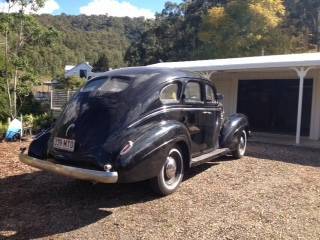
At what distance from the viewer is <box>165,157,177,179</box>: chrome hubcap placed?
5.89 m

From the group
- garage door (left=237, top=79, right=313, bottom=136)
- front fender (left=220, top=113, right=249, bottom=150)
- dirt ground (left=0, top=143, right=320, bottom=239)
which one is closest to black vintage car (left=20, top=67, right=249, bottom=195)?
dirt ground (left=0, top=143, right=320, bottom=239)

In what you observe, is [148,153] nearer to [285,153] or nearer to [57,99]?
[285,153]

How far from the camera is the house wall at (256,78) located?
554 inches

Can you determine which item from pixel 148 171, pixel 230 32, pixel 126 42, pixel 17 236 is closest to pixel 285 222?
pixel 148 171

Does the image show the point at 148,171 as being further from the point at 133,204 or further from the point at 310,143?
the point at 310,143

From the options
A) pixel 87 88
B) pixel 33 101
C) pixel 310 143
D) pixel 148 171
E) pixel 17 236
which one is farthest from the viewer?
pixel 33 101

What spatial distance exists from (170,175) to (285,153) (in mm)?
5298

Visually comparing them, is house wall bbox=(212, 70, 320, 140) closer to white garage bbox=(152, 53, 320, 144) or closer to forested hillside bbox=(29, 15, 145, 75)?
white garage bbox=(152, 53, 320, 144)

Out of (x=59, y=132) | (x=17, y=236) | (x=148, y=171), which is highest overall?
(x=59, y=132)

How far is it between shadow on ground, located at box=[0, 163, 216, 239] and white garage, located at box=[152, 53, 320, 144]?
7373 millimetres

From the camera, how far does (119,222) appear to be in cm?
486

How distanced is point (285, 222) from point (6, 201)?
372 cm

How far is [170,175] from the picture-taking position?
5.98m

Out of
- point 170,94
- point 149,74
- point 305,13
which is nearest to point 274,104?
point 170,94
